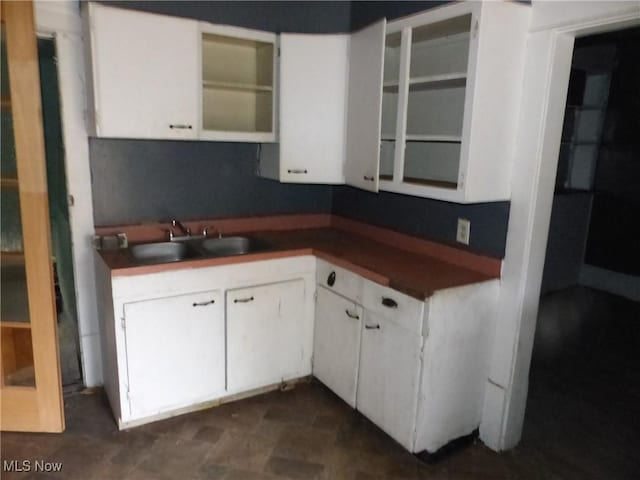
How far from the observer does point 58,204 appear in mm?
2697

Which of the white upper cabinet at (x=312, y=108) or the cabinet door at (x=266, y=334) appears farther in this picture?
the white upper cabinet at (x=312, y=108)

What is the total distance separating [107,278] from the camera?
7.44 feet

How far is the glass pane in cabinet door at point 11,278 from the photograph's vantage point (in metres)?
2.16

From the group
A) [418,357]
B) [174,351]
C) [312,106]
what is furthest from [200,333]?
[312,106]

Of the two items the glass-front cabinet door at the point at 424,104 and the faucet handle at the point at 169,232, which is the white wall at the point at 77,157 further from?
the glass-front cabinet door at the point at 424,104

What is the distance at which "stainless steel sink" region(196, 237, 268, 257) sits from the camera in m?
2.83

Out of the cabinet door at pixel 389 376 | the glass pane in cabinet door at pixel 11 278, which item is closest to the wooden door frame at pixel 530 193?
the cabinet door at pixel 389 376

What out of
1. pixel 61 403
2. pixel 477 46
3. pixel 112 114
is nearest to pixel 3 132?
pixel 112 114

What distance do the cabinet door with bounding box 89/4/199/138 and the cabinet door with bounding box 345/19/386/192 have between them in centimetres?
88

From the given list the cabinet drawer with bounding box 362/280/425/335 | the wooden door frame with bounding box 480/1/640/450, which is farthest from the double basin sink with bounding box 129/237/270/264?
the wooden door frame with bounding box 480/1/640/450

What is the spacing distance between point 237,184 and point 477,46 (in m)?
1.69

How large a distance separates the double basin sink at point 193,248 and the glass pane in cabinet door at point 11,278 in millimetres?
538

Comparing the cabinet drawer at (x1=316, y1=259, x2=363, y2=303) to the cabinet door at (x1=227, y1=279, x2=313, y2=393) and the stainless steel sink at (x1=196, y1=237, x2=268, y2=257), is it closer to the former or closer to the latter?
the cabinet door at (x1=227, y1=279, x2=313, y2=393)

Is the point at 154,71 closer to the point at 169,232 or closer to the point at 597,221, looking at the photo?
the point at 169,232
